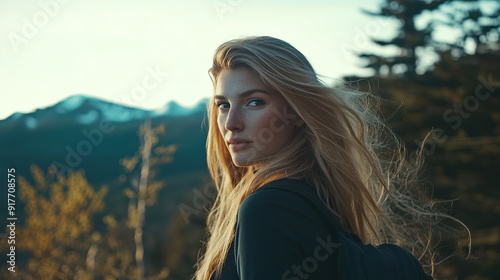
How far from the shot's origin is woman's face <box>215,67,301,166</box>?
1994 millimetres

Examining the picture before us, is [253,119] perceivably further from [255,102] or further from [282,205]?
[282,205]

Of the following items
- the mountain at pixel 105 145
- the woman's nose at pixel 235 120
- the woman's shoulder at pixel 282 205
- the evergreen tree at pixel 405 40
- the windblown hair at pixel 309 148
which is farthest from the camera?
the mountain at pixel 105 145

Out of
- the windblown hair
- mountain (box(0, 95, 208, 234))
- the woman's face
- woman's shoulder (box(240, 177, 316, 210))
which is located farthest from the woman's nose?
mountain (box(0, 95, 208, 234))

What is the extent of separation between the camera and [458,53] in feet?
50.8

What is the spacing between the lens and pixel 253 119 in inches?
78.1

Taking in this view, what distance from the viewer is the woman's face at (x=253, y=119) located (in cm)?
199

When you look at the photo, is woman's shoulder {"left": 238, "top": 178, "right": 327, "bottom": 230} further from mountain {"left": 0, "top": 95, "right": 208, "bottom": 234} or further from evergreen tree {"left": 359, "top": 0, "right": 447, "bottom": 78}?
evergreen tree {"left": 359, "top": 0, "right": 447, "bottom": 78}

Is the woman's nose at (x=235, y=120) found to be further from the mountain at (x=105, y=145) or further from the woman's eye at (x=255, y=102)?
the mountain at (x=105, y=145)

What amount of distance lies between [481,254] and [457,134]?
12.8ft

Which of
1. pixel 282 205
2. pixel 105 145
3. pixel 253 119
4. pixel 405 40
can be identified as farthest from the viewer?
pixel 105 145

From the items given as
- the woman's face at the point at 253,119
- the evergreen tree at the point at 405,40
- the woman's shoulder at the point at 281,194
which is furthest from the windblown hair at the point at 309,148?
the evergreen tree at the point at 405,40

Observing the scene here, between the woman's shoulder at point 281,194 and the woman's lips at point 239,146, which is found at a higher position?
the woman's lips at point 239,146

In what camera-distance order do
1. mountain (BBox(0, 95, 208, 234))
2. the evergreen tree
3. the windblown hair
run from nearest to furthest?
the windblown hair
the evergreen tree
mountain (BBox(0, 95, 208, 234))

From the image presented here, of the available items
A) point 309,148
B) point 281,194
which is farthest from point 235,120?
point 281,194
